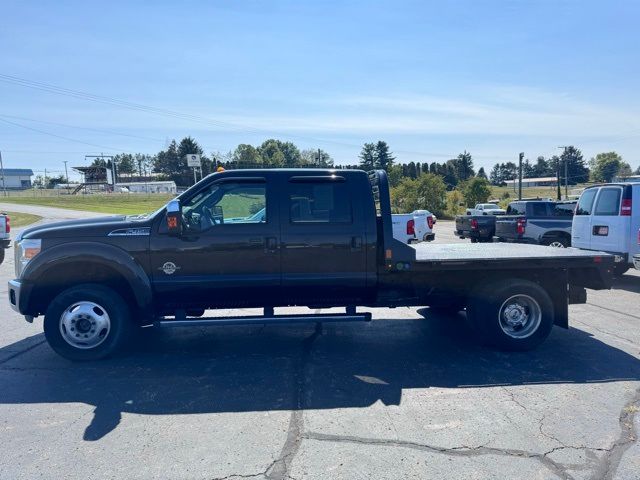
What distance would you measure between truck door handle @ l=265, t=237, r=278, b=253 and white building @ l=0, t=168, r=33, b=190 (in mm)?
137935

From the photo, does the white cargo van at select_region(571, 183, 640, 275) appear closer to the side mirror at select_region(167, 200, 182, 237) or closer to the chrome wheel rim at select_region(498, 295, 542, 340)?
the chrome wheel rim at select_region(498, 295, 542, 340)

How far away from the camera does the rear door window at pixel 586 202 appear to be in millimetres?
10547

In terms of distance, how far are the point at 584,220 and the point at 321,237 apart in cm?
766

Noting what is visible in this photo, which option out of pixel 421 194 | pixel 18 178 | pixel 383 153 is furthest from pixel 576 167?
pixel 18 178

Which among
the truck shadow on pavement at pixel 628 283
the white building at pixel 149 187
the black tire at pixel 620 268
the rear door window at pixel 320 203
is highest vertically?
the white building at pixel 149 187

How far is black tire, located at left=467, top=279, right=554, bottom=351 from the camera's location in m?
5.79

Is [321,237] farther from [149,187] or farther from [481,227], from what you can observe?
[149,187]

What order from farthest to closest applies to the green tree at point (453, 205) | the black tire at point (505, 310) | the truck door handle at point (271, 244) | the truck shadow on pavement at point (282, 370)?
the green tree at point (453, 205) < the black tire at point (505, 310) < the truck door handle at point (271, 244) < the truck shadow on pavement at point (282, 370)

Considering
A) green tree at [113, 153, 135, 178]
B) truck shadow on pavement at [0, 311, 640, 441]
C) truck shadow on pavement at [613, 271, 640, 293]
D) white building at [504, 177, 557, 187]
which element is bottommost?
truck shadow on pavement at [613, 271, 640, 293]

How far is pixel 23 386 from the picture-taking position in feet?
15.9

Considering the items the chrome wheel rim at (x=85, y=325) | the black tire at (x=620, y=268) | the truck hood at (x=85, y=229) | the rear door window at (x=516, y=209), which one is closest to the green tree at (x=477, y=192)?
the rear door window at (x=516, y=209)

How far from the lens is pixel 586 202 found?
10.8 m

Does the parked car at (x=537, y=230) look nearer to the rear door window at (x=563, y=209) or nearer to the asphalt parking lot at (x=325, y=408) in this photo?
the rear door window at (x=563, y=209)

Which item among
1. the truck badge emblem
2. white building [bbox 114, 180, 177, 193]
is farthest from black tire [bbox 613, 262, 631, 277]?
white building [bbox 114, 180, 177, 193]
